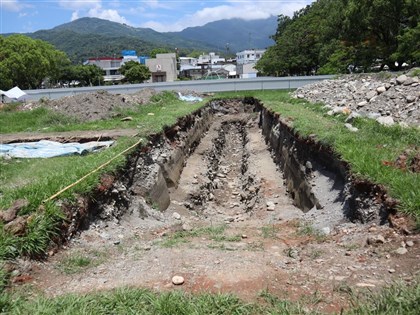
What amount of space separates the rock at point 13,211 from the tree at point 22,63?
1930 inches

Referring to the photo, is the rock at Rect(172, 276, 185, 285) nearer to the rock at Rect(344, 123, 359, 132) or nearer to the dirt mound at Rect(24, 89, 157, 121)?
the rock at Rect(344, 123, 359, 132)

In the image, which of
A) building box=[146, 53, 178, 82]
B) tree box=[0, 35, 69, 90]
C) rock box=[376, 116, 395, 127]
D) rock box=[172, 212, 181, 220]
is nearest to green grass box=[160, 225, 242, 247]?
rock box=[172, 212, 181, 220]

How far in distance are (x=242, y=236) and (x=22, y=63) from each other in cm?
5090

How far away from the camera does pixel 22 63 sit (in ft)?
162

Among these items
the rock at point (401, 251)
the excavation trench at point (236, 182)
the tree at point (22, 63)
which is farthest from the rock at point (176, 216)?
the tree at point (22, 63)

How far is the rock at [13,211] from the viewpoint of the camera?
17.4ft

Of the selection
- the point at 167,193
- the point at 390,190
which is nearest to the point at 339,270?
the point at 390,190

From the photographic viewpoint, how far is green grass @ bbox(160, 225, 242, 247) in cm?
593

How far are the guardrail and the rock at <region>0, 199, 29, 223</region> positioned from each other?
26060 millimetres

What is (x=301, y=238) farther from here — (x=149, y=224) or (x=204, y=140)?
(x=204, y=140)

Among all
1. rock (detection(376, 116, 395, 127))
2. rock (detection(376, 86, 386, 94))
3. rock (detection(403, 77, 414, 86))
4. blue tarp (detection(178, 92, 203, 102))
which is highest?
rock (detection(403, 77, 414, 86))

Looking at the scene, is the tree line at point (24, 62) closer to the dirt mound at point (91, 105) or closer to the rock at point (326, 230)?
the dirt mound at point (91, 105)

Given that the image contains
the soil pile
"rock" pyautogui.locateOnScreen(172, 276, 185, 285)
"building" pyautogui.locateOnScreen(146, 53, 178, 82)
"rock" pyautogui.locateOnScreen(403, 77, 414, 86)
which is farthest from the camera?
"building" pyautogui.locateOnScreen(146, 53, 178, 82)

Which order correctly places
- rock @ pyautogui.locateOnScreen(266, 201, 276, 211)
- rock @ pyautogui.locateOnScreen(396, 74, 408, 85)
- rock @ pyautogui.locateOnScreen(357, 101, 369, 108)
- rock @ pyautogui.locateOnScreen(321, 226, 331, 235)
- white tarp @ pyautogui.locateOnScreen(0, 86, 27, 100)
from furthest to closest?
white tarp @ pyautogui.locateOnScreen(0, 86, 27, 100)
rock @ pyautogui.locateOnScreen(396, 74, 408, 85)
rock @ pyautogui.locateOnScreen(357, 101, 369, 108)
rock @ pyautogui.locateOnScreen(266, 201, 276, 211)
rock @ pyautogui.locateOnScreen(321, 226, 331, 235)
